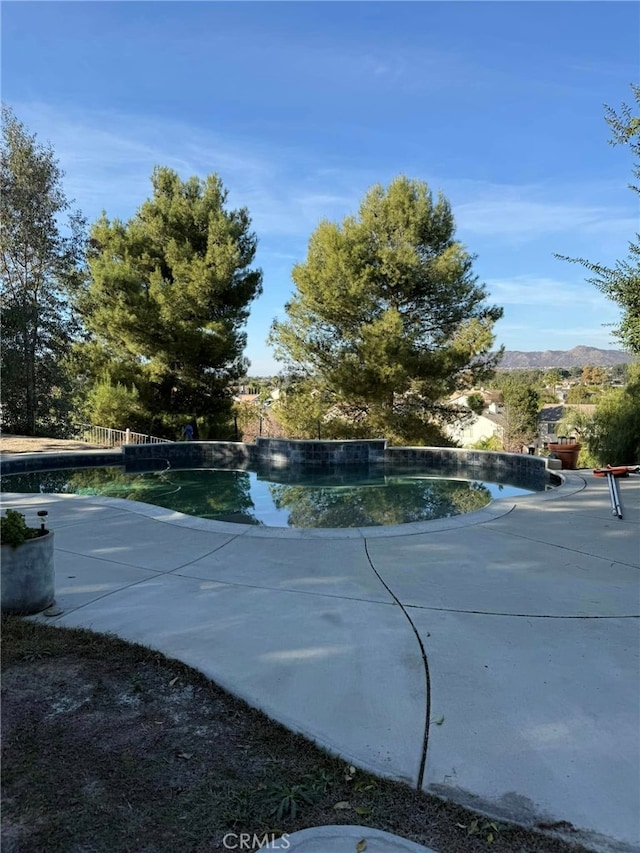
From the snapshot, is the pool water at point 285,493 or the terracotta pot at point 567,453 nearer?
the pool water at point 285,493

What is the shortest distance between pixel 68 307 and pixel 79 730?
67.7 feet

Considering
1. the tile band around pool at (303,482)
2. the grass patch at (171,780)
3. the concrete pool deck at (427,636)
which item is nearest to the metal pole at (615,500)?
the concrete pool deck at (427,636)

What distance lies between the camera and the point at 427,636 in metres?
3.14

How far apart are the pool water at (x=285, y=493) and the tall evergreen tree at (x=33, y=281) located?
25.5 ft

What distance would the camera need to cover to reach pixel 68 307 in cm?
1973

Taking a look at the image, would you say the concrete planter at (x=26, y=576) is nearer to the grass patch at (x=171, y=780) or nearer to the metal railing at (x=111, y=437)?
the grass patch at (x=171, y=780)

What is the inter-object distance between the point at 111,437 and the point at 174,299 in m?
5.45

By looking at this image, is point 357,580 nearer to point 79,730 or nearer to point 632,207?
point 79,730

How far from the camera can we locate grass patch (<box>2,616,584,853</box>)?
5.47ft

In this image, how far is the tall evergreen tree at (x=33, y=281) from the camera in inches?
701

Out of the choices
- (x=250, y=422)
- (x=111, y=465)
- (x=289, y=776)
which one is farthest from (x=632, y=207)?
(x=250, y=422)

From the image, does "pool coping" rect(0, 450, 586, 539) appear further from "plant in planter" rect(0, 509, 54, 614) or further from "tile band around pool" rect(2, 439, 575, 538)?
"plant in planter" rect(0, 509, 54, 614)

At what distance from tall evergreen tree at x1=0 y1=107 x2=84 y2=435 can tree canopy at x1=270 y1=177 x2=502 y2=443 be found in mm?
8625

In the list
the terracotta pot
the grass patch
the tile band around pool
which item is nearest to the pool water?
the tile band around pool
